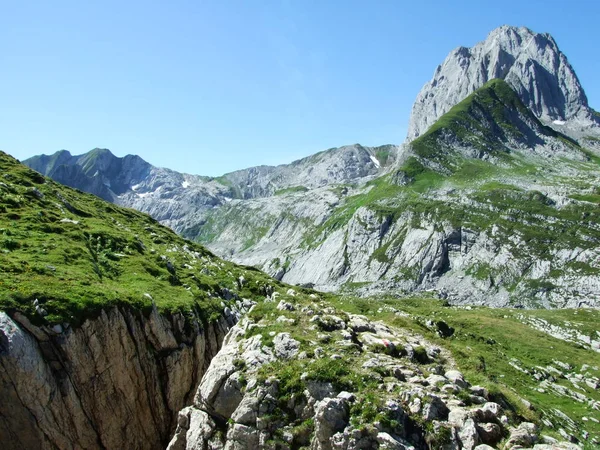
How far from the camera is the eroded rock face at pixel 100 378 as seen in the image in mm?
21500

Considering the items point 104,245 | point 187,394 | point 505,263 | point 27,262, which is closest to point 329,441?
point 187,394

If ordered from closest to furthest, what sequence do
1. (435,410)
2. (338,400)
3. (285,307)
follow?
(435,410) → (338,400) → (285,307)

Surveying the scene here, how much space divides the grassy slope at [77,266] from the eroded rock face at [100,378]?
1.48m

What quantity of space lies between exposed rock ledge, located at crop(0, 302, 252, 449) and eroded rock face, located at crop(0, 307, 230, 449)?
0.05m

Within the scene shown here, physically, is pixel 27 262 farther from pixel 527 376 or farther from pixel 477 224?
pixel 477 224

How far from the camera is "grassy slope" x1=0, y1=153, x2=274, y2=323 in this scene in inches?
1027

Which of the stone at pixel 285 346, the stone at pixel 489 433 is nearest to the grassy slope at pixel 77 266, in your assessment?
the stone at pixel 285 346

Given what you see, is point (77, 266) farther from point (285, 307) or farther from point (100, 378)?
point (285, 307)

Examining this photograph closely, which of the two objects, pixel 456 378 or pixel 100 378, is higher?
pixel 456 378

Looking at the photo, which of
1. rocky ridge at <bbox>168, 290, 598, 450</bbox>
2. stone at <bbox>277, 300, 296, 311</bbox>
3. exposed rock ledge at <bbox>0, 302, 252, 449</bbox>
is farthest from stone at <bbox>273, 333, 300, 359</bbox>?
exposed rock ledge at <bbox>0, 302, 252, 449</bbox>

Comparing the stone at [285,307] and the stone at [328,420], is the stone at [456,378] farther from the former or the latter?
the stone at [285,307]

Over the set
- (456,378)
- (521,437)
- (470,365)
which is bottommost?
(470,365)

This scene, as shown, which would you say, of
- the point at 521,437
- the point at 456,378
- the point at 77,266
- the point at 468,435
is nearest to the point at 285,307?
the point at 456,378

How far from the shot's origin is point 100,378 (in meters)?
26.2
